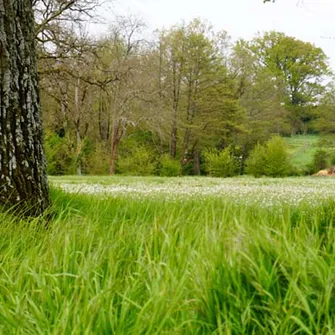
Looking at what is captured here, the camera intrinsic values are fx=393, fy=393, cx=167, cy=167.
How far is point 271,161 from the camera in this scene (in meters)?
28.8

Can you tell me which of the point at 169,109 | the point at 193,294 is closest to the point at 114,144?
the point at 169,109

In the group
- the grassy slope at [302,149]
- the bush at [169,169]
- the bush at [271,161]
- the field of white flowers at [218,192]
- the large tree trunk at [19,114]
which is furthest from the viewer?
the grassy slope at [302,149]

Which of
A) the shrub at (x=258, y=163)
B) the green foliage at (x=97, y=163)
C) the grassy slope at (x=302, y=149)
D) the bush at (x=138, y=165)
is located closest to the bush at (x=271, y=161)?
the shrub at (x=258, y=163)

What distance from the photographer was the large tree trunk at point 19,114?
2.98 meters

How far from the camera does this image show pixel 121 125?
28672mm

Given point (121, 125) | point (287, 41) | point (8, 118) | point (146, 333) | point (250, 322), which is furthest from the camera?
point (287, 41)

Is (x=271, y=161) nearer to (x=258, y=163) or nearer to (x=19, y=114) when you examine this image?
(x=258, y=163)

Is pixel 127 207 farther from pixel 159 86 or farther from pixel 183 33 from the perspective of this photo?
pixel 183 33

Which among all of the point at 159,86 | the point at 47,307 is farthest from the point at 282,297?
the point at 159,86

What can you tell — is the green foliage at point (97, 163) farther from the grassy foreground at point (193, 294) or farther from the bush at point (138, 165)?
the grassy foreground at point (193, 294)

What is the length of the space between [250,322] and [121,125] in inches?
1096

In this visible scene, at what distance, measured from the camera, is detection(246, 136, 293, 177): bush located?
28.7 metres

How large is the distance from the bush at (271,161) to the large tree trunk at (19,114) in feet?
87.6

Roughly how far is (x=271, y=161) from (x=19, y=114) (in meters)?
27.2
